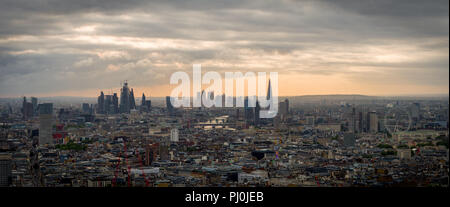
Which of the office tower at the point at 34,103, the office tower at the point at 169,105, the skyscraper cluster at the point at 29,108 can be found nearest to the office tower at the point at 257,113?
the office tower at the point at 169,105

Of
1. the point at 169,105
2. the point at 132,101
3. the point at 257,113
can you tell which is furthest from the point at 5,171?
the point at 257,113

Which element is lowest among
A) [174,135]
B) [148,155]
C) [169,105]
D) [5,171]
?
[148,155]

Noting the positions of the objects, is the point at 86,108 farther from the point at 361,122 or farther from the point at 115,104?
the point at 361,122


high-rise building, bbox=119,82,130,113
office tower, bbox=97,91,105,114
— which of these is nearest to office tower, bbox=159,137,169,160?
high-rise building, bbox=119,82,130,113

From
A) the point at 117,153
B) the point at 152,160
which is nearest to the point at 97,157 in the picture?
the point at 117,153

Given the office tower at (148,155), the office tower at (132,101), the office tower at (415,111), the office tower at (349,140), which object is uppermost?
the office tower at (132,101)

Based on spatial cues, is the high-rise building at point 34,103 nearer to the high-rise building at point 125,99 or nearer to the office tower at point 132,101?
the high-rise building at point 125,99
